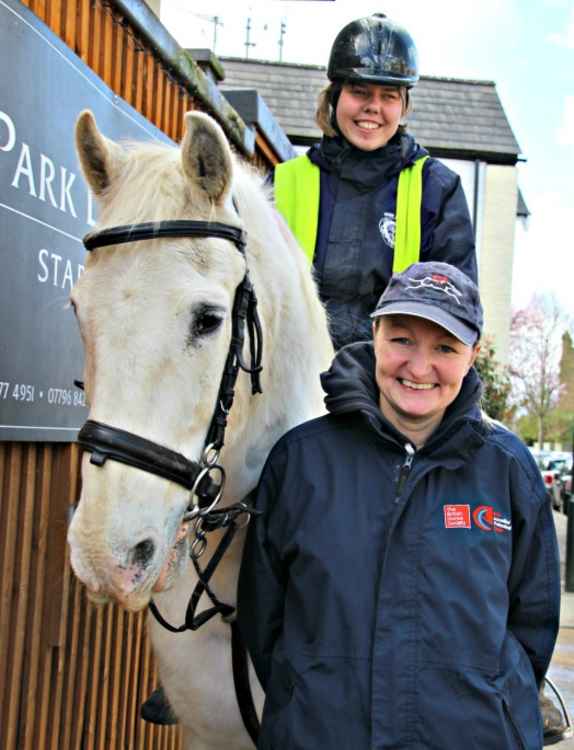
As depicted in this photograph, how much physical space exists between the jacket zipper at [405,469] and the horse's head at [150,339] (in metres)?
0.49

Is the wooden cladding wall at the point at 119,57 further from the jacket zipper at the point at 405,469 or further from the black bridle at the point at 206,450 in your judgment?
the jacket zipper at the point at 405,469

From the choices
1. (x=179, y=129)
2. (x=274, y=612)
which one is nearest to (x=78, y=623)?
(x=274, y=612)

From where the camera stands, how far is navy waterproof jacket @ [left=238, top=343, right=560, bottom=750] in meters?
1.93

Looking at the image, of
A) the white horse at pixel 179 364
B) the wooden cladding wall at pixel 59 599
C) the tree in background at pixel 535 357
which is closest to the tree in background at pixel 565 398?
the tree in background at pixel 535 357

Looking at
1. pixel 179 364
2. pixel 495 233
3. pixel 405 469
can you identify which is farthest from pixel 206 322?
pixel 495 233

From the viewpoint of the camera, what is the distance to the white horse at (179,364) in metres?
1.84

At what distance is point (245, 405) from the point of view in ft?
7.56

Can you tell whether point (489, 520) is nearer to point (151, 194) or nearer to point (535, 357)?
point (151, 194)

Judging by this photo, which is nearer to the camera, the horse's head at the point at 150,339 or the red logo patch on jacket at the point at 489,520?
the horse's head at the point at 150,339

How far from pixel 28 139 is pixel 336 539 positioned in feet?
5.91

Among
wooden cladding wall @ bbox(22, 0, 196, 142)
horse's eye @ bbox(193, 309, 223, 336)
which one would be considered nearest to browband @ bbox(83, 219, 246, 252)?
horse's eye @ bbox(193, 309, 223, 336)

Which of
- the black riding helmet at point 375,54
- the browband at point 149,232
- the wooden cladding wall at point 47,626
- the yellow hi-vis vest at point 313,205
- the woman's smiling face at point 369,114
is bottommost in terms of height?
the wooden cladding wall at point 47,626

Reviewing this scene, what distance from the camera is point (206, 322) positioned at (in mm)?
2049

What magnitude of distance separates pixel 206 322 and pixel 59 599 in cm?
184
